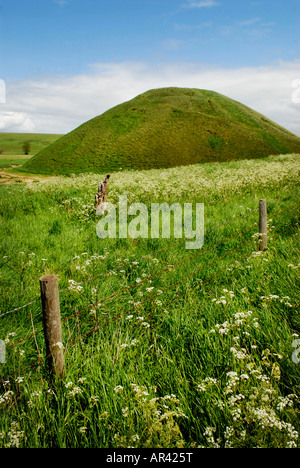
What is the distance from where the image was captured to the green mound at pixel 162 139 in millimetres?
52597

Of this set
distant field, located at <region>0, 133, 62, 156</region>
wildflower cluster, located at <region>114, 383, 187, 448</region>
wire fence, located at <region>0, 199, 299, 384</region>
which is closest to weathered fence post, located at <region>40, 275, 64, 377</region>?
wire fence, located at <region>0, 199, 299, 384</region>

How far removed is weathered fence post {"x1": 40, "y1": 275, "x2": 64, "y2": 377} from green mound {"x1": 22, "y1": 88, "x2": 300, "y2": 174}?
157 feet

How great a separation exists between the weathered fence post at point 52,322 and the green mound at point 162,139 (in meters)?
48.0

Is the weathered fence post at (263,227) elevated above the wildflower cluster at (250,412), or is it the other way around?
the weathered fence post at (263,227)

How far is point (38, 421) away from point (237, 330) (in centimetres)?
230

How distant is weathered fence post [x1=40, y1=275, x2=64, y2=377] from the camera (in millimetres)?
2748

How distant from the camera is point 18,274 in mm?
5555

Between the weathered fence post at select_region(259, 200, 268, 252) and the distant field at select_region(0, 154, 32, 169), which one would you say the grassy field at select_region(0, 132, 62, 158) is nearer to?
the distant field at select_region(0, 154, 32, 169)

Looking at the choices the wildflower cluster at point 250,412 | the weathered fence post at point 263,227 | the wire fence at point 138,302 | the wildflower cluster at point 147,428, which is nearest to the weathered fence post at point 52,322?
the wire fence at point 138,302

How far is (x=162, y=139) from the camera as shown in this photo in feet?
186

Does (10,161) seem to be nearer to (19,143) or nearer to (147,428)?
(147,428)

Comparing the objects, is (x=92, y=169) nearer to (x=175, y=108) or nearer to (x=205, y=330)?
(x=175, y=108)

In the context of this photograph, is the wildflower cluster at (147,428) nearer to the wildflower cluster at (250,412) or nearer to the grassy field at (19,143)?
the wildflower cluster at (250,412)
